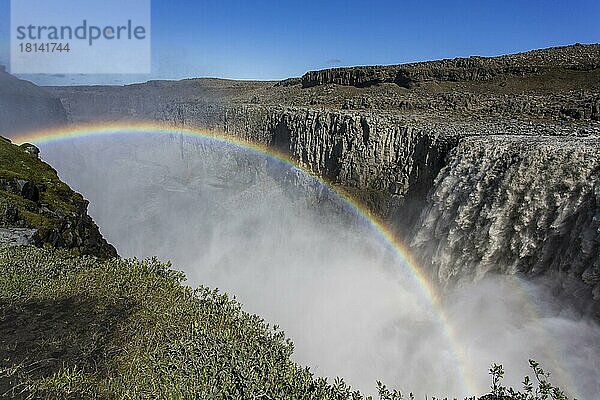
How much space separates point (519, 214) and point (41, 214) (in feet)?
52.9

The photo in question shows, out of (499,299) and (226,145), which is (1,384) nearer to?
(499,299)

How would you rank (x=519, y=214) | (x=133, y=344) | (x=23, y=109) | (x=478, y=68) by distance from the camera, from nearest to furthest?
(x=133, y=344) < (x=519, y=214) < (x=478, y=68) < (x=23, y=109)

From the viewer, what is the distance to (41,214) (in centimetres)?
1653

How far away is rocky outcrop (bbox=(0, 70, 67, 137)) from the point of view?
194 ft

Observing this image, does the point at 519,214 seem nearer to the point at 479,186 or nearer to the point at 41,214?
the point at 479,186

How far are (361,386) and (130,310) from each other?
852 centimetres

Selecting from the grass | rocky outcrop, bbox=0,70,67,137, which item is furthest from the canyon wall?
rocky outcrop, bbox=0,70,67,137

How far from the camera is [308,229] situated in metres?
32.7

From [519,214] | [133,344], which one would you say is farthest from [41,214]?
[519,214]

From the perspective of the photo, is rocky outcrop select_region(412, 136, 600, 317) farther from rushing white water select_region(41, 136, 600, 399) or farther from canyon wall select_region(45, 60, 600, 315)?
rushing white water select_region(41, 136, 600, 399)

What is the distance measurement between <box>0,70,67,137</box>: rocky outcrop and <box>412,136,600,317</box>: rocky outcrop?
2208 inches

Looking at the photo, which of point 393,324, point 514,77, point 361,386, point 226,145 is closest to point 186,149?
point 226,145

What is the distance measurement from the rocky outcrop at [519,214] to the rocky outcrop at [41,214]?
40.8 ft

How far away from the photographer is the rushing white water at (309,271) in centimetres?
1405
